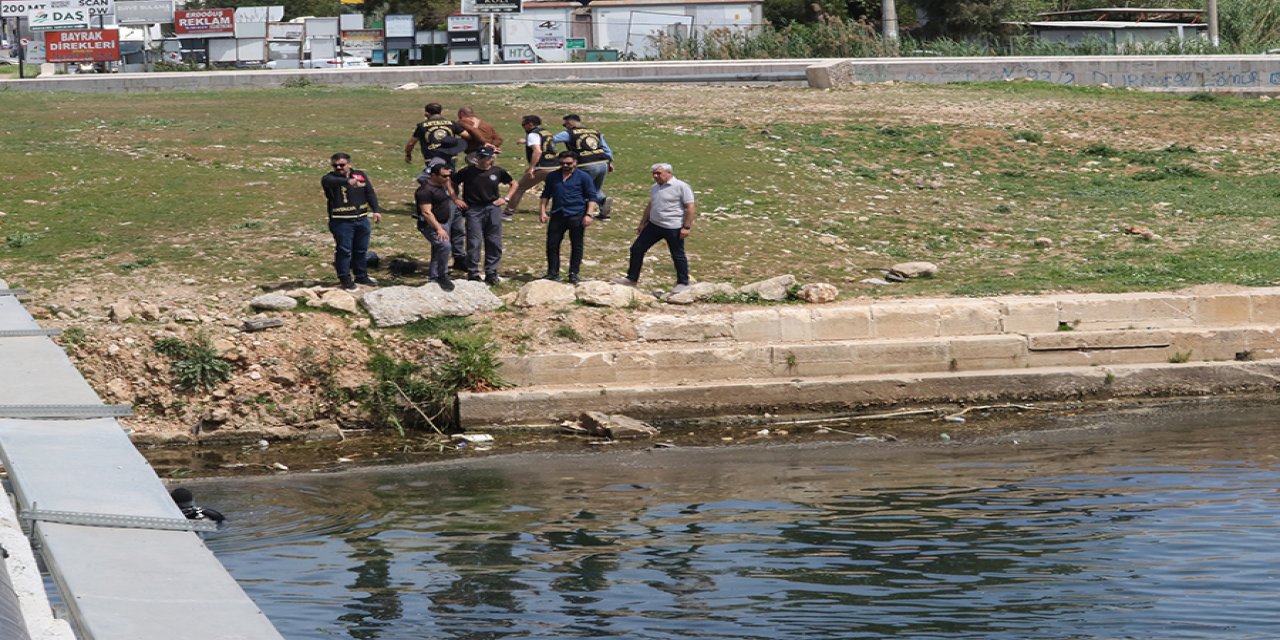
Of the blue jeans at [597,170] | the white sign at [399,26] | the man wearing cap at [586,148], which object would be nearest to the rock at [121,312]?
the man wearing cap at [586,148]

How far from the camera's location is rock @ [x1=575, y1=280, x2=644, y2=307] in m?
15.8

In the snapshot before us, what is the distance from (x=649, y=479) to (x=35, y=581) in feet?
26.4

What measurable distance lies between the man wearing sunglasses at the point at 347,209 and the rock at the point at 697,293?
10.3 feet

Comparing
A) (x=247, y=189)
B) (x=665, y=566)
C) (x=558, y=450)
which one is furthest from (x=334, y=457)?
(x=247, y=189)

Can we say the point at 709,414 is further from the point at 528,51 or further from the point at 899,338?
the point at 528,51

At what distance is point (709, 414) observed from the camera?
14695mm

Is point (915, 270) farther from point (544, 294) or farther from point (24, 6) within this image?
point (24, 6)

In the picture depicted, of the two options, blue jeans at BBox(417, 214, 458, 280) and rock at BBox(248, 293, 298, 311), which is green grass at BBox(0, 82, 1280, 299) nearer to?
rock at BBox(248, 293, 298, 311)

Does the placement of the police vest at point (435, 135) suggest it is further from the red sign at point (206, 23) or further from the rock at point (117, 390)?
the red sign at point (206, 23)

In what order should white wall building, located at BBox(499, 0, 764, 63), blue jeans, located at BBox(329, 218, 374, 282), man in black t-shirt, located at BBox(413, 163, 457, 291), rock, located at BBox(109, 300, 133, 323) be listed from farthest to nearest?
white wall building, located at BBox(499, 0, 764, 63) < man in black t-shirt, located at BBox(413, 163, 457, 291) < blue jeans, located at BBox(329, 218, 374, 282) < rock, located at BBox(109, 300, 133, 323)

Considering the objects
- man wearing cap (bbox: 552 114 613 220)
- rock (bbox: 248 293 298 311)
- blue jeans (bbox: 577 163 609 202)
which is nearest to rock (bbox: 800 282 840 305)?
man wearing cap (bbox: 552 114 613 220)

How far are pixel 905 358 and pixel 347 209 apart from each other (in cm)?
563

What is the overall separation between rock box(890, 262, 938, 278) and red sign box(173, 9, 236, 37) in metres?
40.3

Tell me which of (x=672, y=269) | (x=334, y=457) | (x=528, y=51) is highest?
(x=528, y=51)
